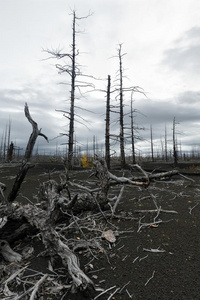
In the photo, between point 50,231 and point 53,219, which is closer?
point 50,231

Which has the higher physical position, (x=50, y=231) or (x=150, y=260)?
(x=50, y=231)

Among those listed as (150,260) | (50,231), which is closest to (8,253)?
(50,231)

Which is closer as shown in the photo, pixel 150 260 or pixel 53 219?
pixel 150 260

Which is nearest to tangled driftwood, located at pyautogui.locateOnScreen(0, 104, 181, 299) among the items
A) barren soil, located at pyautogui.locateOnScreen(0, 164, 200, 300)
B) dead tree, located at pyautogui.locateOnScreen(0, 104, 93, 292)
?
dead tree, located at pyautogui.locateOnScreen(0, 104, 93, 292)

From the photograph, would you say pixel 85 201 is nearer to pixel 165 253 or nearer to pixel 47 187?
pixel 47 187

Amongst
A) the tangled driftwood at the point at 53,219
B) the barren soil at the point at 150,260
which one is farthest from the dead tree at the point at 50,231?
the barren soil at the point at 150,260

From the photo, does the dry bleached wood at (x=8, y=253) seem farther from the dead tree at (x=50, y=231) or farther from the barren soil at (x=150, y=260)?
the barren soil at (x=150, y=260)

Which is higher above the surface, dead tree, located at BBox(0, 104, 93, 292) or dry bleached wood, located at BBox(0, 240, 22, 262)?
dead tree, located at BBox(0, 104, 93, 292)

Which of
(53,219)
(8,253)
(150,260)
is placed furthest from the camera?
(53,219)

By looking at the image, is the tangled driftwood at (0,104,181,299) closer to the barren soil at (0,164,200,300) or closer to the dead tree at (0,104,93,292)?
the dead tree at (0,104,93,292)

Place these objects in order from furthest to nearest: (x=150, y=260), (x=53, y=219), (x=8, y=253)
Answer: (x=53, y=219) → (x=8, y=253) → (x=150, y=260)

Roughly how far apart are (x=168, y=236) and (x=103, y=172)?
1.88 meters

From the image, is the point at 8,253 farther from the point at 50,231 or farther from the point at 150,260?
the point at 150,260

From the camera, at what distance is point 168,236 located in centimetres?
340
